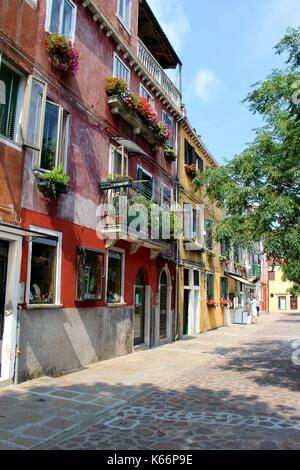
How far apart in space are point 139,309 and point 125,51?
822 cm

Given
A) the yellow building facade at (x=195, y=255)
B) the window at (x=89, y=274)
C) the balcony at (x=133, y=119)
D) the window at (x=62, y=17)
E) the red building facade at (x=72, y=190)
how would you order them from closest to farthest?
the red building facade at (x=72, y=190), the window at (x=62, y=17), the window at (x=89, y=274), the balcony at (x=133, y=119), the yellow building facade at (x=195, y=255)

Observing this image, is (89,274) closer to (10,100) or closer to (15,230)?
(15,230)

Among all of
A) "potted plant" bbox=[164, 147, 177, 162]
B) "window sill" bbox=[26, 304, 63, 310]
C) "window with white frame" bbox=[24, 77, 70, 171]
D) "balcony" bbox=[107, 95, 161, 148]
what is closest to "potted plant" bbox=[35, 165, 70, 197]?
"window with white frame" bbox=[24, 77, 70, 171]

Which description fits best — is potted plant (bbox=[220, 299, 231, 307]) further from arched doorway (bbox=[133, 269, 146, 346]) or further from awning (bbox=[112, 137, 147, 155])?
awning (bbox=[112, 137, 147, 155])

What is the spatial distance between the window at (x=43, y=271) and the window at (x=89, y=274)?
31.2 inches

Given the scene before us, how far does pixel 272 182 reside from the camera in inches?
339

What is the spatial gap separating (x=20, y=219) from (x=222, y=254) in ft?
61.1

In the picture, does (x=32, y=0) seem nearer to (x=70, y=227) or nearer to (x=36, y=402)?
(x=70, y=227)

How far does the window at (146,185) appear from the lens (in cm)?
1348

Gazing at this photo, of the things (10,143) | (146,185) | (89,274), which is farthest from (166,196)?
(10,143)

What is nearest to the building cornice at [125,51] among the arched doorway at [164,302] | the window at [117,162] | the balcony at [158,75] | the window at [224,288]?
the balcony at [158,75]

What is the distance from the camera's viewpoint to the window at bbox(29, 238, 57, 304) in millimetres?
8383

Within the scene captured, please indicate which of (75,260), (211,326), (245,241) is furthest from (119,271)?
(211,326)

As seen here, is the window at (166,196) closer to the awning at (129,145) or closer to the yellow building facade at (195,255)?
the yellow building facade at (195,255)
